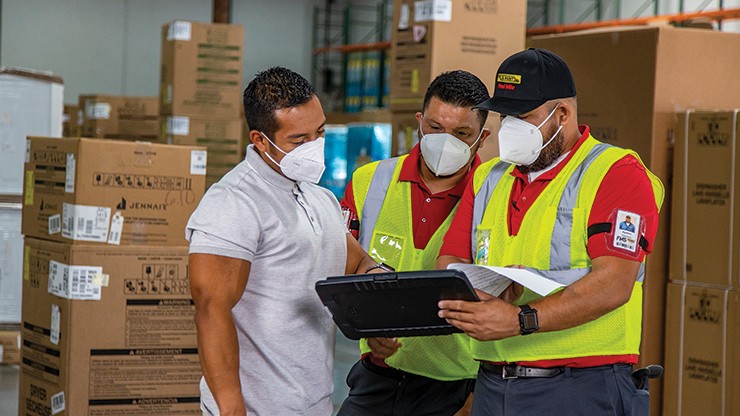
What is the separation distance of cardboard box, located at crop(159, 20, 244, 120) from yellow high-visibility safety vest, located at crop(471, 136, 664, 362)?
20.2ft

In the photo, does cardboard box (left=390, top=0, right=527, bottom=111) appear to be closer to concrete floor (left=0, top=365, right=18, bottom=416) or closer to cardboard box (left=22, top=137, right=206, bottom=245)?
cardboard box (left=22, top=137, right=206, bottom=245)

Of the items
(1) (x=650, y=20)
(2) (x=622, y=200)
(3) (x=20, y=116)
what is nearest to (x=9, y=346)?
(3) (x=20, y=116)

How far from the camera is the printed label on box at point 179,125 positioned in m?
8.04

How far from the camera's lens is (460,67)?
4.28 metres

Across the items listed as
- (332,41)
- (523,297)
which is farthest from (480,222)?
(332,41)

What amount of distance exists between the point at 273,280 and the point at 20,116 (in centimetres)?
428

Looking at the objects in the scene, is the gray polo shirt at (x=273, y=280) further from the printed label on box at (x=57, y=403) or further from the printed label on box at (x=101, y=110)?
the printed label on box at (x=101, y=110)

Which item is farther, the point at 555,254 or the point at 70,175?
the point at 70,175

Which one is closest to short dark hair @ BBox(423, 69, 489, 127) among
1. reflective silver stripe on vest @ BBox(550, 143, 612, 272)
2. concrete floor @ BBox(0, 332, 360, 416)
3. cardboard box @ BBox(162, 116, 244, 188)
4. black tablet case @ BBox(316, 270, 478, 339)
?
reflective silver stripe on vest @ BBox(550, 143, 612, 272)

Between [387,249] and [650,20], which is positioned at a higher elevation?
[650,20]

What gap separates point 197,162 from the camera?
3848 millimetres

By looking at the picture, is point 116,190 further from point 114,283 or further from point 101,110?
point 101,110

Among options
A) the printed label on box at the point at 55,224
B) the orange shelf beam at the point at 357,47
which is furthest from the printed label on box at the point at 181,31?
the orange shelf beam at the point at 357,47

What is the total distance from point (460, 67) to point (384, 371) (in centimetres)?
205
